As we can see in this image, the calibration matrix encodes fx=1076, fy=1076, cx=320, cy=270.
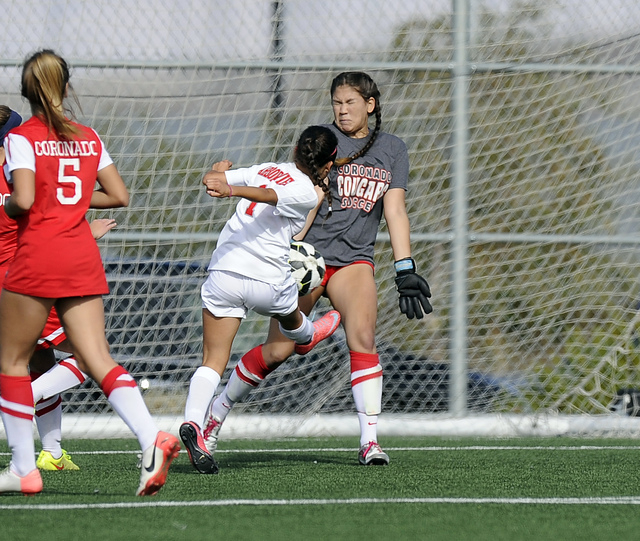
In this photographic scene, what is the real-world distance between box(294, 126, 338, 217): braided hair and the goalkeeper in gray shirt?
0.56 meters

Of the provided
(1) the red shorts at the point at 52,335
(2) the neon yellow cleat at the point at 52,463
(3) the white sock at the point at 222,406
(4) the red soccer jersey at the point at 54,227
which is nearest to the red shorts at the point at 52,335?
(1) the red shorts at the point at 52,335

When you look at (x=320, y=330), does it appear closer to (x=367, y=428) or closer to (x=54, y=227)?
(x=367, y=428)

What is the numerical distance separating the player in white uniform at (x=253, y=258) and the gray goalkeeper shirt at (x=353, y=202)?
606 millimetres

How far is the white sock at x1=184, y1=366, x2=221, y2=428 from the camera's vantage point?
15.2ft

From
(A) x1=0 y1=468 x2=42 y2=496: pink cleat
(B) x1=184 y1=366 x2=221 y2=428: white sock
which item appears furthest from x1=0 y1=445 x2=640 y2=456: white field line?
(A) x1=0 y1=468 x2=42 y2=496: pink cleat

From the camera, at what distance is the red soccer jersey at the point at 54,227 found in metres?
3.72

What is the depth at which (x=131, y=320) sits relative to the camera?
725cm

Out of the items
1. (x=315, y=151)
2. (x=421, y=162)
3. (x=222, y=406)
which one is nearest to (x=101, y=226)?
(x=315, y=151)

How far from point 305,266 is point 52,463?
1.51m

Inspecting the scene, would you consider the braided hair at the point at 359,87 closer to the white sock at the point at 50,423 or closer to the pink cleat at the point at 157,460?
the white sock at the point at 50,423

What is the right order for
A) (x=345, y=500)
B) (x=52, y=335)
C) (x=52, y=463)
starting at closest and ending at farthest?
(x=345, y=500)
(x=52, y=463)
(x=52, y=335)

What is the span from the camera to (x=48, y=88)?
3729 mm

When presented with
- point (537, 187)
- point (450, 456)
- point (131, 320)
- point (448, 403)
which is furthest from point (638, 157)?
point (131, 320)

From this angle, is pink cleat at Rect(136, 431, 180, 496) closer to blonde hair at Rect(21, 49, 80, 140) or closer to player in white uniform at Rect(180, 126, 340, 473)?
player in white uniform at Rect(180, 126, 340, 473)
